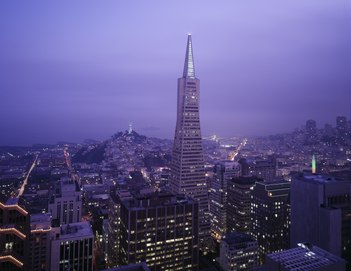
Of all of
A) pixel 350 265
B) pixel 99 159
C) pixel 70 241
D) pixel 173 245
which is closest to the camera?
pixel 350 265

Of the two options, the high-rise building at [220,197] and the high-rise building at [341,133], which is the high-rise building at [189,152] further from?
the high-rise building at [341,133]

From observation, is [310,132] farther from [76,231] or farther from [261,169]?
[76,231]

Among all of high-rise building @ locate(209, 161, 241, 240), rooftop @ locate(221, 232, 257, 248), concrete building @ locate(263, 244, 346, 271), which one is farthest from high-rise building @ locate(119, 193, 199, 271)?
high-rise building @ locate(209, 161, 241, 240)

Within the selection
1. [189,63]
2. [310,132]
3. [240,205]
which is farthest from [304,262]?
[310,132]

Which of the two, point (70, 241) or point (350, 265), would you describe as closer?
point (350, 265)

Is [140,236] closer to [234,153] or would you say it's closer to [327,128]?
[327,128]

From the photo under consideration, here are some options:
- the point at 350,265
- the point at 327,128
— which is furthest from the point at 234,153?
the point at 350,265

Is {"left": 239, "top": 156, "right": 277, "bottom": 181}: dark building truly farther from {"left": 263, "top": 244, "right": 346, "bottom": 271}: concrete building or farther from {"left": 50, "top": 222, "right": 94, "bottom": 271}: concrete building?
{"left": 263, "top": 244, "right": 346, "bottom": 271}: concrete building
